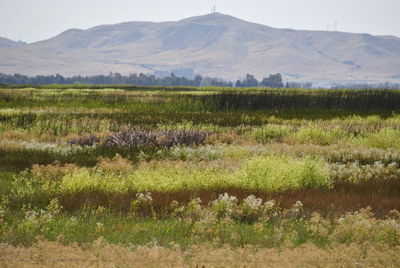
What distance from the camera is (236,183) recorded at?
16359 millimetres

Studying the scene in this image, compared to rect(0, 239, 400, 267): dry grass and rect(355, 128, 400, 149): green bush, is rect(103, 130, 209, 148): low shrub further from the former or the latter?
rect(0, 239, 400, 267): dry grass

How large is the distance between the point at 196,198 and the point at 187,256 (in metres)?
4.62

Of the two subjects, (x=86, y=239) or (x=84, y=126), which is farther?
(x=84, y=126)

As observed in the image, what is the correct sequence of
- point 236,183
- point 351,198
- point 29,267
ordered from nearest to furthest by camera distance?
point 29,267, point 351,198, point 236,183

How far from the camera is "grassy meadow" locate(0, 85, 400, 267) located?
9.11 metres

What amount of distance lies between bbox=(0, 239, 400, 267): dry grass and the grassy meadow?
1.0 inches

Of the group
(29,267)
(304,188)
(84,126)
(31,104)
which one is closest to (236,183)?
(304,188)

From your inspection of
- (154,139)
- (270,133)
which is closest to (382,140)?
(270,133)

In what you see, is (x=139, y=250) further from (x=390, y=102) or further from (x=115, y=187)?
(x=390, y=102)

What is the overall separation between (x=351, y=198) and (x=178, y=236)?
626cm

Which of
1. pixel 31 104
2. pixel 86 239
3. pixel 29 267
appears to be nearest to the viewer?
pixel 29 267

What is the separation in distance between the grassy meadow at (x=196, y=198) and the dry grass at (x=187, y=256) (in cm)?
2

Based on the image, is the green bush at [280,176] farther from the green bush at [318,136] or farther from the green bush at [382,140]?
the green bush at [318,136]

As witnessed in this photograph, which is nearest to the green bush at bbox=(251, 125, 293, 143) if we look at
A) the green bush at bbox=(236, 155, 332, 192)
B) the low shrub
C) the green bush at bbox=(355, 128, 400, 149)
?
the low shrub
